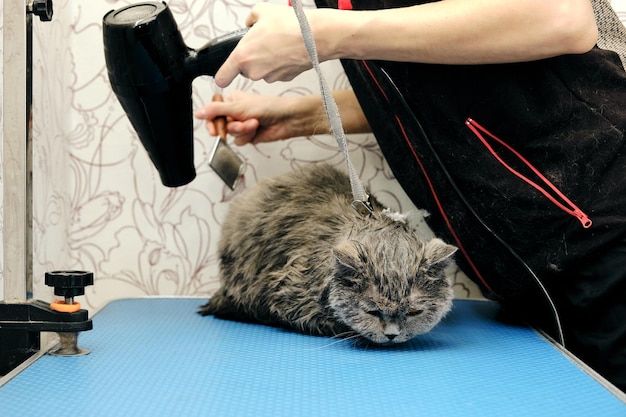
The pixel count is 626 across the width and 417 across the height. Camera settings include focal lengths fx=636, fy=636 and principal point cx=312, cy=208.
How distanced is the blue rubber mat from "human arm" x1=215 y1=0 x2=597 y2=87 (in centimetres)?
49

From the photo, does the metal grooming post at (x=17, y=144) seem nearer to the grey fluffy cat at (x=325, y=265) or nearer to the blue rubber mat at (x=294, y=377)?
the blue rubber mat at (x=294, y=377)

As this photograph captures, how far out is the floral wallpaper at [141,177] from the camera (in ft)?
5.37

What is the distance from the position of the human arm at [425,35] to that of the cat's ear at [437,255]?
34 centimetres

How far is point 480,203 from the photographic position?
1.22 metres

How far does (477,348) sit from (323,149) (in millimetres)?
713

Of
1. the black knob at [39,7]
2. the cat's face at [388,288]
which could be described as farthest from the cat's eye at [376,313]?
the black knob at [39,7]

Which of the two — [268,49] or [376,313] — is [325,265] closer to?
[376,313]

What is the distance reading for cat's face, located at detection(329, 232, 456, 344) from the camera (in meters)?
1.13

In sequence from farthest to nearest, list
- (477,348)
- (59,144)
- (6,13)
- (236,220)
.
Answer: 1. (59,144)
2. (236,220)
3. (477,348)
4. (6,13)

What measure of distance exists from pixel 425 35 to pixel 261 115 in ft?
1.91

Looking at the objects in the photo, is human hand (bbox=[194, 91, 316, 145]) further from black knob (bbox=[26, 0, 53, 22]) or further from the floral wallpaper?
black knob (bbox=[26, 0, 53, 22])

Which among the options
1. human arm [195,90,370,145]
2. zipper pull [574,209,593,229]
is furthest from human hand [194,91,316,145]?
zipper pull [574,209,593,229]

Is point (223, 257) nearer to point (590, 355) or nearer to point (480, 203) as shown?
point (480, 203)

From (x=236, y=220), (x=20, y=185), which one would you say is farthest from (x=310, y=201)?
(x=20, y=185)
